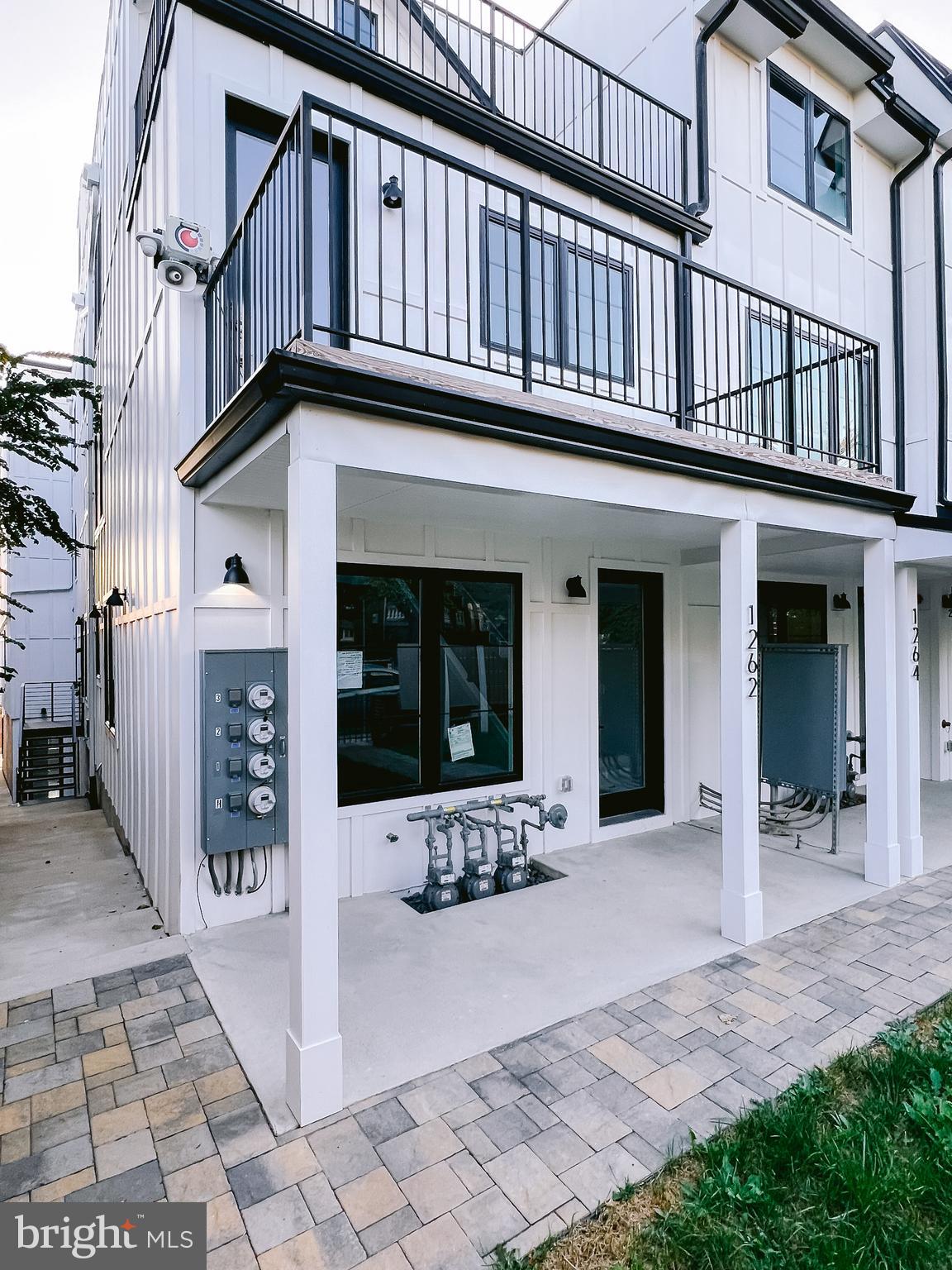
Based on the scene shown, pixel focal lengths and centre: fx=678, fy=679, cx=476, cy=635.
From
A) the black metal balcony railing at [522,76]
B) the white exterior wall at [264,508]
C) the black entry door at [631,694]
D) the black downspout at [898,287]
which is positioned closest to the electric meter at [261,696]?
the white exterior wall at [264,508]

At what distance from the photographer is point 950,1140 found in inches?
93.8

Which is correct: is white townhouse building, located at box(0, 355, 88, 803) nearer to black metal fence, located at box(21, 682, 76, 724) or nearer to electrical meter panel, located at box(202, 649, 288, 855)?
black metal fence, located at box(21, 682, 76, 724)

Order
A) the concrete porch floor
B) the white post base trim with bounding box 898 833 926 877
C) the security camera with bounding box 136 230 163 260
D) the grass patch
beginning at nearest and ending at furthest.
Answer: the grass patch → the concrete porch floor → the security camera with bounding box 136 230 163 260 → the white post base trim with bounding box 898 833 926 877

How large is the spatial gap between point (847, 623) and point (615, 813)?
14.0 ft

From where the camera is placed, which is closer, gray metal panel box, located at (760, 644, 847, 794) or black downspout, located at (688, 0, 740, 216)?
gray metal panel box, located at (760, 644, 847, 794)

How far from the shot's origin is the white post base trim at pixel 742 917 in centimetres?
395

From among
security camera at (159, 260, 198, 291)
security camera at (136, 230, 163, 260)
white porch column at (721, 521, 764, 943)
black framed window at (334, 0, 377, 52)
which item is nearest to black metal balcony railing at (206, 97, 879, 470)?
security camera at (159, 260, 198, 291)

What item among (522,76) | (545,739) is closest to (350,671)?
(545,739)

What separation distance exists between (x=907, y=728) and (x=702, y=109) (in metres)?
5.84

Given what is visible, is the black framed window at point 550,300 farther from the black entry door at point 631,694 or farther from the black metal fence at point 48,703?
the black metal fence at point 48,703

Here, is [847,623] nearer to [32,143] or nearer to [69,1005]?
[69,1005]

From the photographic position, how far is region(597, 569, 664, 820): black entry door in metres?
6.24

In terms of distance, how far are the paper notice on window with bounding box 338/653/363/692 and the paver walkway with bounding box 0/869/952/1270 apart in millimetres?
2002

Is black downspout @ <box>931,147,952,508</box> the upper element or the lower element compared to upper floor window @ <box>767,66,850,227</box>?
lower
